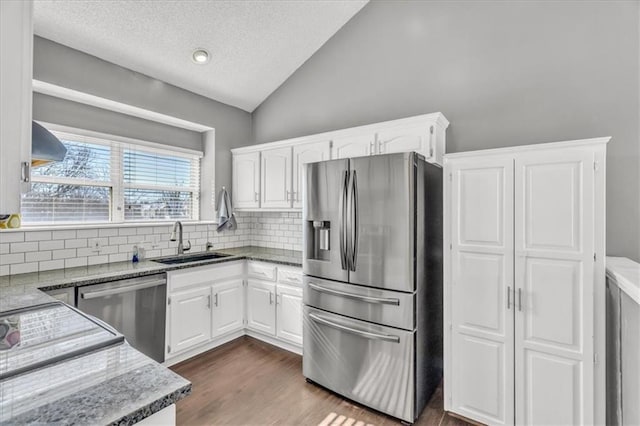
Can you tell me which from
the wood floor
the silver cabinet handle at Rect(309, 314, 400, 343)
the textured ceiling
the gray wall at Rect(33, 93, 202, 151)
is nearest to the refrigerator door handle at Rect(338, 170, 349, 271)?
the silver cabinet handle at Rect(309, 314, 400, 343)

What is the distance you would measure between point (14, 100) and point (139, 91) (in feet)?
8.05

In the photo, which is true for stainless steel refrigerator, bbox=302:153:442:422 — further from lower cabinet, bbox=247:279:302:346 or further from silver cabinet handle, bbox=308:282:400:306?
lower cabinet, bbox=247:279:302:346

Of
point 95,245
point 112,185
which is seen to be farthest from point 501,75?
point 95,245

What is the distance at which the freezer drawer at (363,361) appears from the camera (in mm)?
2115

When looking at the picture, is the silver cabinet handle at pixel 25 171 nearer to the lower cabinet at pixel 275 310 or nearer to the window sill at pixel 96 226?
the window sill at pixel 96 226

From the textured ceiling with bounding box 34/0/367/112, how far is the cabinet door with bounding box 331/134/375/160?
128 cm

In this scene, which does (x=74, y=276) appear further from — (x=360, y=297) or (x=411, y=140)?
(x=411, y=140)

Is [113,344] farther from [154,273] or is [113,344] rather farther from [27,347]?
[154,273]

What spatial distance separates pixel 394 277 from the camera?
2.15 m

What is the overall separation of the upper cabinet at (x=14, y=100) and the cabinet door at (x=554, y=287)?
2.39m

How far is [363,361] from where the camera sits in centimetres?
227

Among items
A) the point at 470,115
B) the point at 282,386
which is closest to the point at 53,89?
the point at 282,386

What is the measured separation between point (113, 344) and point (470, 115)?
292cm

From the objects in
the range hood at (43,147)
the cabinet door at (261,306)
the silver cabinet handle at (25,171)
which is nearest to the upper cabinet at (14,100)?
the silver cabinet handle at (25,171)
